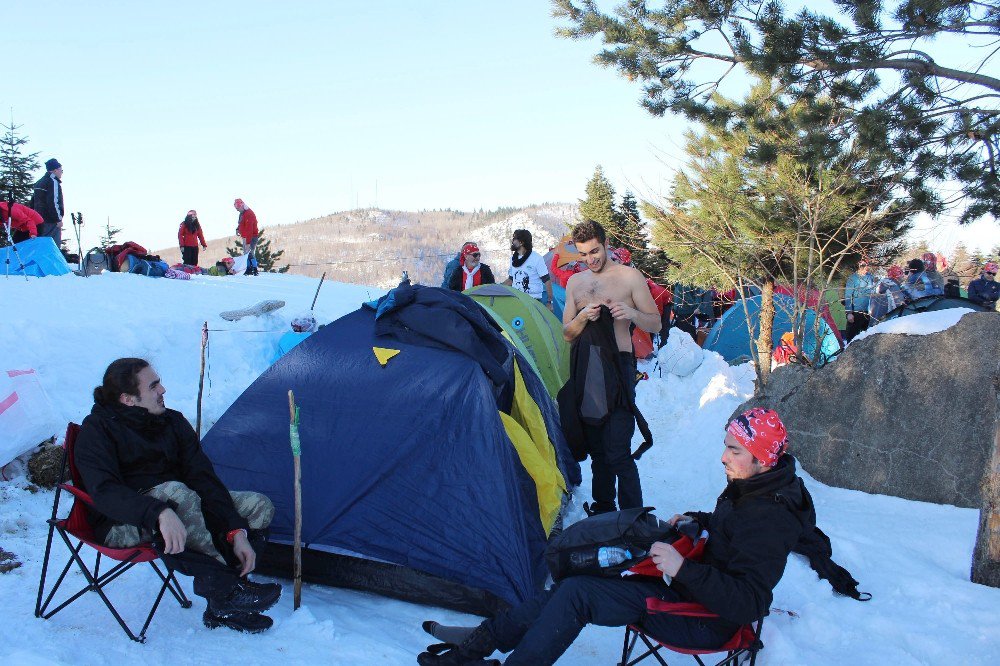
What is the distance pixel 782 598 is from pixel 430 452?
2019 mm

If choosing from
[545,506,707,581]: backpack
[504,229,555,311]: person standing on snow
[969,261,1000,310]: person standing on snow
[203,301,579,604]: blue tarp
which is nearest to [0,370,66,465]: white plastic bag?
[203,301,579,604]: blue tarp

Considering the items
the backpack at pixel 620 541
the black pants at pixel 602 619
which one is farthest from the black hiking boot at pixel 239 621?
the backpack at pixel 620 541

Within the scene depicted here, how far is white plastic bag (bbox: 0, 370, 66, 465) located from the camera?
17.5ft

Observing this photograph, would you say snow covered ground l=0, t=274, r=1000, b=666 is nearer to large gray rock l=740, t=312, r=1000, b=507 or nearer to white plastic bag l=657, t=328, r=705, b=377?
large gray rock l=740, t=312, r=1000, b=507

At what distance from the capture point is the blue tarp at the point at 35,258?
11.7 metres

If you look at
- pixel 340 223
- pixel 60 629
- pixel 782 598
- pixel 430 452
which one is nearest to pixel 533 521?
pixel 430 452

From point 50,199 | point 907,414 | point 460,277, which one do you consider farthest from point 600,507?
point 50,199

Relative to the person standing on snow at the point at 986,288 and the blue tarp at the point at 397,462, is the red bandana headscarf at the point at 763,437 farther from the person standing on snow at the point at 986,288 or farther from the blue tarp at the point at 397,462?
the person standing on snow at the point at 986,288

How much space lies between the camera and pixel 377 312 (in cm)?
500

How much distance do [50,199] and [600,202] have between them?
13767 millimetres

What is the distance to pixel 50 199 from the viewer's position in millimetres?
12367

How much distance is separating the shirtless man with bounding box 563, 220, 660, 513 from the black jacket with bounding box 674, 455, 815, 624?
183 cm

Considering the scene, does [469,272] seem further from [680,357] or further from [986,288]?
[986,288]

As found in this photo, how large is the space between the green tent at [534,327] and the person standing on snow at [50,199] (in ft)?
25.7
